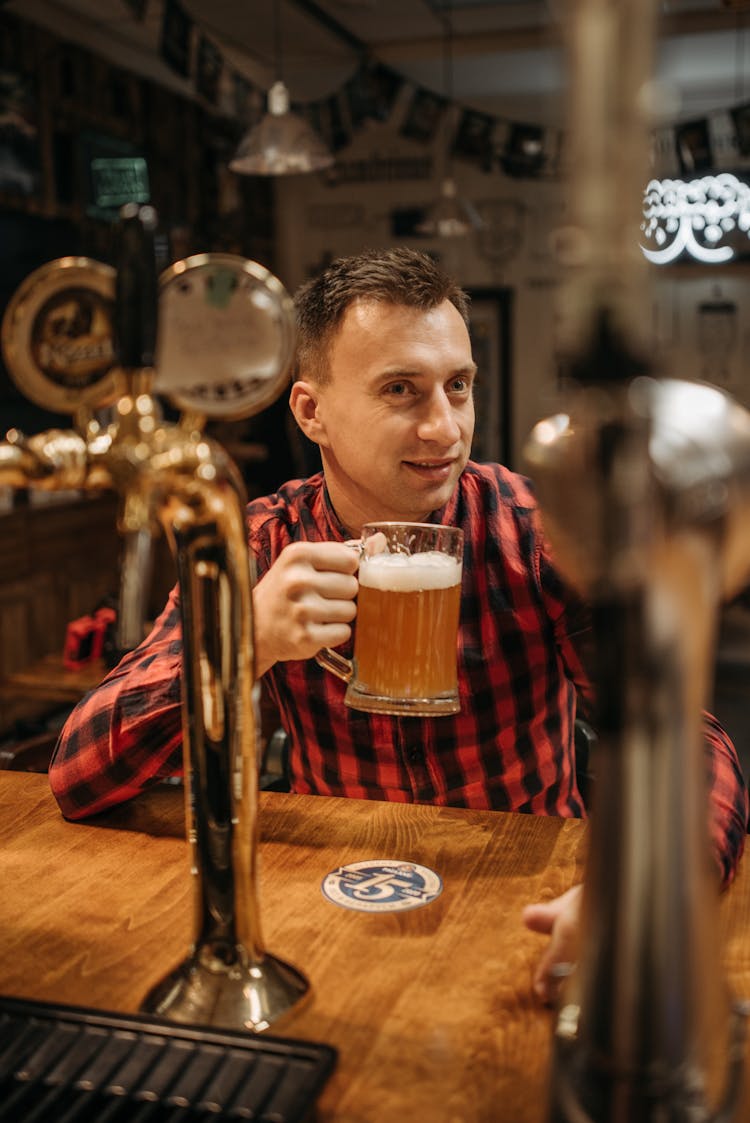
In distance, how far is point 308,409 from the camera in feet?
6.45

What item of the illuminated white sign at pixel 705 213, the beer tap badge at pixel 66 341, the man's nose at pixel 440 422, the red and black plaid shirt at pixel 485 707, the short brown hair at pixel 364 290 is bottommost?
the red and black plaid shirt at pixel 485 707

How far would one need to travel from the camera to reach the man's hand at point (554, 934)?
85 cm

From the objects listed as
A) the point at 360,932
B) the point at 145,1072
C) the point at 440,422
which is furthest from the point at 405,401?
the point at 145,1072

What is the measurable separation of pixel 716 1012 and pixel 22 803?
995 mm

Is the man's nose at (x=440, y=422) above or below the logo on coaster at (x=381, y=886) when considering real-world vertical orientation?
above

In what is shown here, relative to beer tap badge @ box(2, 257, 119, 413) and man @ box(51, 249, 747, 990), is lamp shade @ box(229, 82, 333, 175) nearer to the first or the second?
man @ box(51, 249, 747, 990)

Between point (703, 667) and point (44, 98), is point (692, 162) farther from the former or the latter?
point (703, 667)

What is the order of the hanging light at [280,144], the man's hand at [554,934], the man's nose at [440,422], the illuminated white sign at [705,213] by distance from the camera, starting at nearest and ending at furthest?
the man's hand at [554,934] < the man's nose at [440,422] < the hanging light at [280,144] < the illuminated white sign at [705,213]

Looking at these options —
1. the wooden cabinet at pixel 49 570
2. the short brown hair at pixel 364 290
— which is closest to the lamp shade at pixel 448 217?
the wooden cabinet at pixel 49 570

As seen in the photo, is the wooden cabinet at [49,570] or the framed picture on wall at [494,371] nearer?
the wooden cabinet at [49,570]

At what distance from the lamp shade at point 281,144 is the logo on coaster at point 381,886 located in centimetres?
392

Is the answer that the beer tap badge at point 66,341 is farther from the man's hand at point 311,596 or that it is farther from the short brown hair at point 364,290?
the short brown hair at point 364,290

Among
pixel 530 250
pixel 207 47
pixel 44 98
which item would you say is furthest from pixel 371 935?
pixel 530 250

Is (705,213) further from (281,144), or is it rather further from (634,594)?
(634,594)
